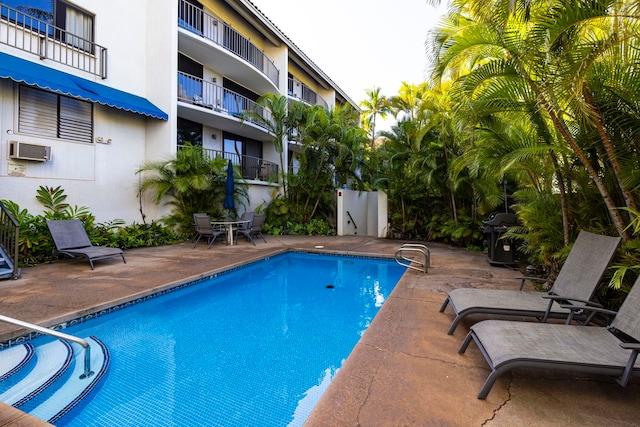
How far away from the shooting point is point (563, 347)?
253 centimetres

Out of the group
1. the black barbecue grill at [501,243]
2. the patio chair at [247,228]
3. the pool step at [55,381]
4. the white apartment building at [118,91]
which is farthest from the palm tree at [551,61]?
the white apartment building at [118,91]

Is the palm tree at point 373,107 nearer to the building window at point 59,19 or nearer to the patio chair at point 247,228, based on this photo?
the patio chair at point 247,228

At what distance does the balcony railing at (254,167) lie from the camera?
1510cm

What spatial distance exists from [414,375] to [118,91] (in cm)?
1176

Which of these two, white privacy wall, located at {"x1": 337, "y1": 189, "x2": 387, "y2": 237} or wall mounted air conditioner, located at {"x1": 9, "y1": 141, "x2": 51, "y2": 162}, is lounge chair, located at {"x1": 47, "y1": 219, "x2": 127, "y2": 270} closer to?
wall mounted air conditioner, located at {"x1": 9, "y1": 141, "x2": 51, "y2": 162}

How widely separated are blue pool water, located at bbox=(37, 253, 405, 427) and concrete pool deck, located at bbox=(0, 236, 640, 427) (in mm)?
577

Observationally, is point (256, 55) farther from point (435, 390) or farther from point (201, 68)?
point (435, 390)

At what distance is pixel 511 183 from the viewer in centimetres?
959

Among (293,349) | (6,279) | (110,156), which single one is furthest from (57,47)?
(293,349)

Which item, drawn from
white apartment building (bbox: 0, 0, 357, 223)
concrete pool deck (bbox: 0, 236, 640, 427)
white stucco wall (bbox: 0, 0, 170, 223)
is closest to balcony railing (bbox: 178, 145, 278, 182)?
white apartment building (bbox: 0, 0, 357, 223)

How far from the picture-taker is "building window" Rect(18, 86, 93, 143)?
8344 millimetres

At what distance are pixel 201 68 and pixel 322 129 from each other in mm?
5810

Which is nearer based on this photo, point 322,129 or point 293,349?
point 293,349

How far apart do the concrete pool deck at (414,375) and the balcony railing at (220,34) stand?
10.3 metres
